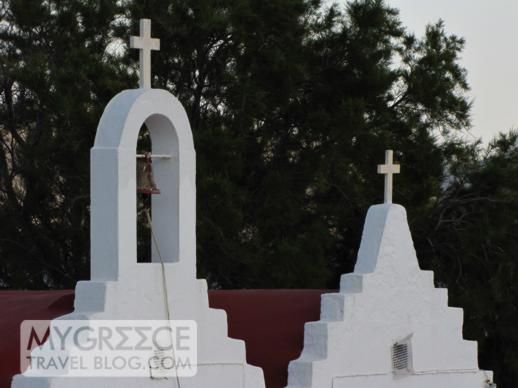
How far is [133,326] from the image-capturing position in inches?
392

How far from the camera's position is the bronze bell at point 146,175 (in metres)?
10.4

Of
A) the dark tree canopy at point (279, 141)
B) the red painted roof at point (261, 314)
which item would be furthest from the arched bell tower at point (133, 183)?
the dark tree canopy at point (279, 141)

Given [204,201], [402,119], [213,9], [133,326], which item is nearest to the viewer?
[133,326]

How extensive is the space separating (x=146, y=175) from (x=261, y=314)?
283 centimetres

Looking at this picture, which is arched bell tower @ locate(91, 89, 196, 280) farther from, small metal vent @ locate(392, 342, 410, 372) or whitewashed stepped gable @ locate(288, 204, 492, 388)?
small metal vent @ locate(392, 342, 410, 372)

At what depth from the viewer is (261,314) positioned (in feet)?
42.2

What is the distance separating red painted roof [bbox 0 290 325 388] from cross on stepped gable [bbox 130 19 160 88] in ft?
7.36

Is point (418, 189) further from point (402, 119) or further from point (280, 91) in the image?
point (280, 91)

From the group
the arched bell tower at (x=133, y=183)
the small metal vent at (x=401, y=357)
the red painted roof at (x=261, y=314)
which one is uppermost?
the arched bell tower at (x=133, y=183)

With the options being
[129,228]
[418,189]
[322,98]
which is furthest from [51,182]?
[129,228]

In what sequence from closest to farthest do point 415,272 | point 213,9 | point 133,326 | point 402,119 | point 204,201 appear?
point 133,326, point 415,272, point 204,201, point 213,9, point 402,119

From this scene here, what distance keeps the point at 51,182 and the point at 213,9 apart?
4086 mm

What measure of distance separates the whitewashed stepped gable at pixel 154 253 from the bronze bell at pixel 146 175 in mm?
128

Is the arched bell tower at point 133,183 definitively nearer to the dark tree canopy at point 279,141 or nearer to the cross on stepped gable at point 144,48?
the cross on stepped gable at point 144,48
